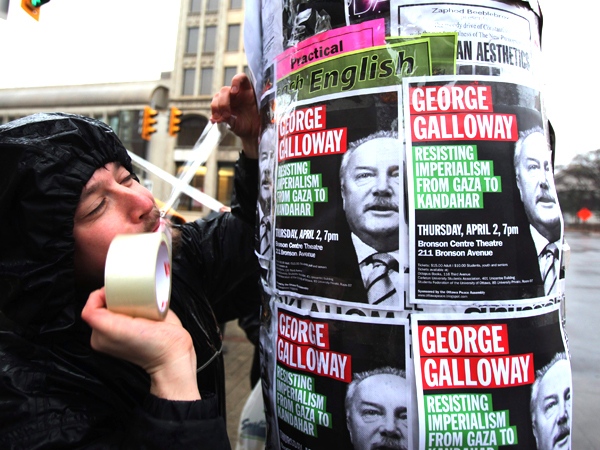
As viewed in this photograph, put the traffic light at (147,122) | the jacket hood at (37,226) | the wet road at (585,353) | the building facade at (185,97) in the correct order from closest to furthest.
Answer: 1. the jacket hood at (37,226)
2. the wet road at (585,353)
3. the traffic light at (147,122)
4. the building facade at (185,97)

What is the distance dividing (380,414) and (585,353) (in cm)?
500

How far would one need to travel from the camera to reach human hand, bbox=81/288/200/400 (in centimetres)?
85

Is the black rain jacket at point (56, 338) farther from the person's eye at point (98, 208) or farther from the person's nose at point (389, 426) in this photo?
the person's nose at point (389, 426)

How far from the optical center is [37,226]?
1.00m

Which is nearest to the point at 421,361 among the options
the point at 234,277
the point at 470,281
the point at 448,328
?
the point at 448,328

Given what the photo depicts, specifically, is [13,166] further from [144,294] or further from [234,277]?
[234,277]

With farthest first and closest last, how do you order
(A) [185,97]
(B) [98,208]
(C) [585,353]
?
(A) [185,97] → (C) [585,353] → (B) [98,208]

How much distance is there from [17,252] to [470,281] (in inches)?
44.0

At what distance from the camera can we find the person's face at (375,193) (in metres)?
0.79

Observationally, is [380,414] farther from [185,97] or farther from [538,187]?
[185,97]

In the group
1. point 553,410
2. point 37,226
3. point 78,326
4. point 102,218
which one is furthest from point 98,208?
point 553,410

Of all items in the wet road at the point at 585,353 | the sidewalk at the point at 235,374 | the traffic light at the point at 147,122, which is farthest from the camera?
the traffic light at the point at 147,122

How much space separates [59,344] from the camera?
1060 millimetres

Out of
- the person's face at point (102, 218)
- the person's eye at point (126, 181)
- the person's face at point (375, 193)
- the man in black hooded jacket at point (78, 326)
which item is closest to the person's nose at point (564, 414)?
the person's face at point (375, 193)
